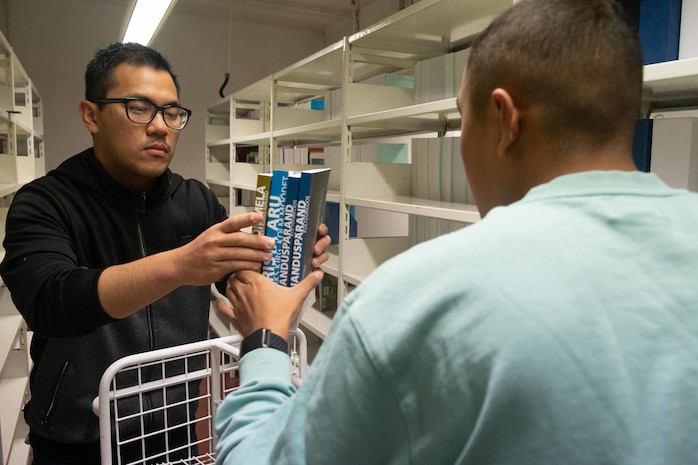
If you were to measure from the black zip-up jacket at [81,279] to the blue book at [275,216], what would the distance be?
357 millimetres

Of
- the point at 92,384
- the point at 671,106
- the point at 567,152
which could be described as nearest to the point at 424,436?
the point at 567,152

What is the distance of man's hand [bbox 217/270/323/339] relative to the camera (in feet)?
2.51

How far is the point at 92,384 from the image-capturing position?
119 centimetres

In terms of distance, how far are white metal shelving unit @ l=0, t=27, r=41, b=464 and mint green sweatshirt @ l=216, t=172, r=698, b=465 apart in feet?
7.46

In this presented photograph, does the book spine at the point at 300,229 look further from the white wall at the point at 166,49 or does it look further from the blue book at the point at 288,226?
the white wall at the point at 166,49

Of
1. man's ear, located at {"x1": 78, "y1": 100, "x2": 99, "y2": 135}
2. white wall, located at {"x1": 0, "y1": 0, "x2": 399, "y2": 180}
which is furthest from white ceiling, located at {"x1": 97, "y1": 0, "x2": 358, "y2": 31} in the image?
man's ear, located at {"x1": 78, "y1": 100, "x2": 99, "y2": 135}

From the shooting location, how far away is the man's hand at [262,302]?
0.76 m

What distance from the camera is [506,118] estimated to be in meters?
0.56

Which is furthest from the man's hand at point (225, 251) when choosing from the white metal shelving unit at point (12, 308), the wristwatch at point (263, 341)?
the white metal shelving unit at point (12, 308)

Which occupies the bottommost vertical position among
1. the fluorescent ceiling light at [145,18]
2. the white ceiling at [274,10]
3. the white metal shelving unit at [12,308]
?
the white metal shelving unit at [12,308]

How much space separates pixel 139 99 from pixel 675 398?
1.26 m

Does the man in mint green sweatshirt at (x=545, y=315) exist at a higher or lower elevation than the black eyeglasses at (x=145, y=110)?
lower

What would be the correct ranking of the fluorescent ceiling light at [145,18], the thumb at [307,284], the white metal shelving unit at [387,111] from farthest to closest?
the fluorescent ceiling light at [145,18] < the white metal shelving unit at [387,111] < the thumb at [307,284]

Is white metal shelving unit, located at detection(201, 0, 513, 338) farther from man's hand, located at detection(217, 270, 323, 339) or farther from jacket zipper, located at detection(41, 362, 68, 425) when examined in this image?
jacket zipper, located at detection(41, 362, 68, 425)
